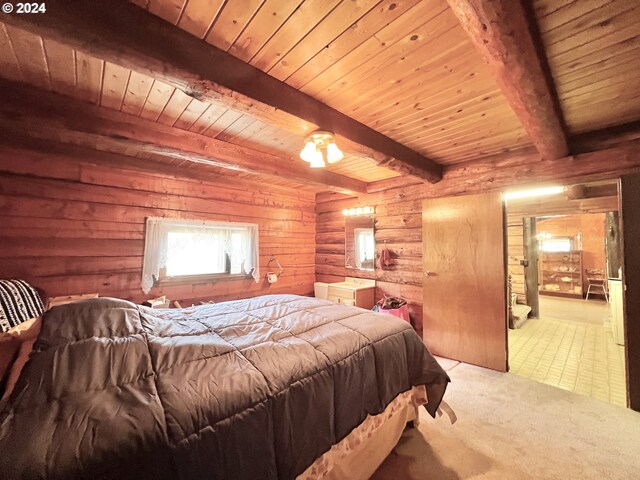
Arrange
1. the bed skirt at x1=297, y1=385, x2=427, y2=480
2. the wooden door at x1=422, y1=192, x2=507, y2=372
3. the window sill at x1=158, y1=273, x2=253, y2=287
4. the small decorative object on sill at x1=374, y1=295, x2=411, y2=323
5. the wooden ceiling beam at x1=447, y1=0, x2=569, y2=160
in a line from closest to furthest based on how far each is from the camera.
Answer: the wooden ceiling beam at x1=447, y1=0, x2=569, y2=160 → the bed skirt at x1=297, y1=385, x2=427, y2=480 → the wooden door at x1=422, y1=192, x2=507, y2=372 → the window sill at x1=158, y1=273, x2=253, y2=287 → the small decorative object on sill at x1=374, y1=295, x2=411, y2=323

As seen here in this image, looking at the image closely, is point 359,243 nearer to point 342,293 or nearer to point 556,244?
point 342,293

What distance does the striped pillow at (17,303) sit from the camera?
1.85 m

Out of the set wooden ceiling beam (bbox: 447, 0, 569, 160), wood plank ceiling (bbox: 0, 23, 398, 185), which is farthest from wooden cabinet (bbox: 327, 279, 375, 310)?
wooden ceiling beam (bbox: 447, 0, 569, 160)

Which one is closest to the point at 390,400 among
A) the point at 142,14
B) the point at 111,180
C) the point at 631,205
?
the point at 142,14

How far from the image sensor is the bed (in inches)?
27.9

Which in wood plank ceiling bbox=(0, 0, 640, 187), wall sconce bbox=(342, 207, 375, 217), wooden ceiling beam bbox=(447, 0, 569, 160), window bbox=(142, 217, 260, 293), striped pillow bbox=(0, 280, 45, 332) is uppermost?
wood plank ceiling bbox=(0, 0, 640, 187)

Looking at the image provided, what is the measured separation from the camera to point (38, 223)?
2.46 meters

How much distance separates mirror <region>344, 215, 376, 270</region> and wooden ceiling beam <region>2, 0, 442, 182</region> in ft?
7.75

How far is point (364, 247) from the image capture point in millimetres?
4137

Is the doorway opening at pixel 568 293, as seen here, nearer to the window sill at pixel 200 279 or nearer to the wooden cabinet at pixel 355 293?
the wooden cabinet at pixel 355 293

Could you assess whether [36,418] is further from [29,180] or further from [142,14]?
[29,180]

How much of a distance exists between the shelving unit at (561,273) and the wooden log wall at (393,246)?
6.80 meters

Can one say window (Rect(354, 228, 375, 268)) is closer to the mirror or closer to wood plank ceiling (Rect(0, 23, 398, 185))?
the mirror

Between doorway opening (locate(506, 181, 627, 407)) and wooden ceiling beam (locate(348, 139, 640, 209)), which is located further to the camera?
doorway opening (locate(506, 181, 627, 407))
